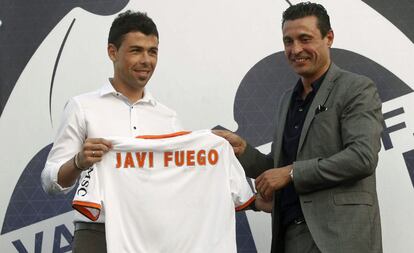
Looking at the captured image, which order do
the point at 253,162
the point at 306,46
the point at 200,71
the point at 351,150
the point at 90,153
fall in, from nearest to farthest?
the point at 90,153
the point at 351,150
the point at 306,46
the point at 253,162
the point at 200,71

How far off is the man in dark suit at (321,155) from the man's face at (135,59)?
0.39m

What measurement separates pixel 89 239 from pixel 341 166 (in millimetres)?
934

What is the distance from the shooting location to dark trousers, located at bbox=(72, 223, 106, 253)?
2571 mm

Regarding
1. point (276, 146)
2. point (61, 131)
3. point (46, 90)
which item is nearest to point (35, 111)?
point (46, 90)

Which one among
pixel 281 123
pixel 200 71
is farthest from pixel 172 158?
pixel 200 71

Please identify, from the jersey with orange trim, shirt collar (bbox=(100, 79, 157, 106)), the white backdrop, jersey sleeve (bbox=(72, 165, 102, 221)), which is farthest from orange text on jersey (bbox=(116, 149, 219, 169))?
the white backdrop

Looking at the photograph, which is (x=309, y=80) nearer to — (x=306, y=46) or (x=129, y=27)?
(x=306, y=46)

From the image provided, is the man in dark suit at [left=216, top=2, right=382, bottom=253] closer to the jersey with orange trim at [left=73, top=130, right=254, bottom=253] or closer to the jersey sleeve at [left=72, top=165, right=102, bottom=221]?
the jersey with orange trim at [left=73, top=130, right=254, bottom=253]

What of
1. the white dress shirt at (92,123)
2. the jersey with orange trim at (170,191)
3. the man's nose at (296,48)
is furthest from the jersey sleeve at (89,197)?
the man's nose at (296,48)

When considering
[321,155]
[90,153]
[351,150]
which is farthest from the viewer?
[321,155]

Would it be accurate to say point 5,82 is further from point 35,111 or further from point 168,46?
point 168,46

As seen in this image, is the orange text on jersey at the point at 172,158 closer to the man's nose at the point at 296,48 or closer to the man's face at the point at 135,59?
the man's face at the point at 135,59

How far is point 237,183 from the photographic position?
272cm

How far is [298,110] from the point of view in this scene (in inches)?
111
